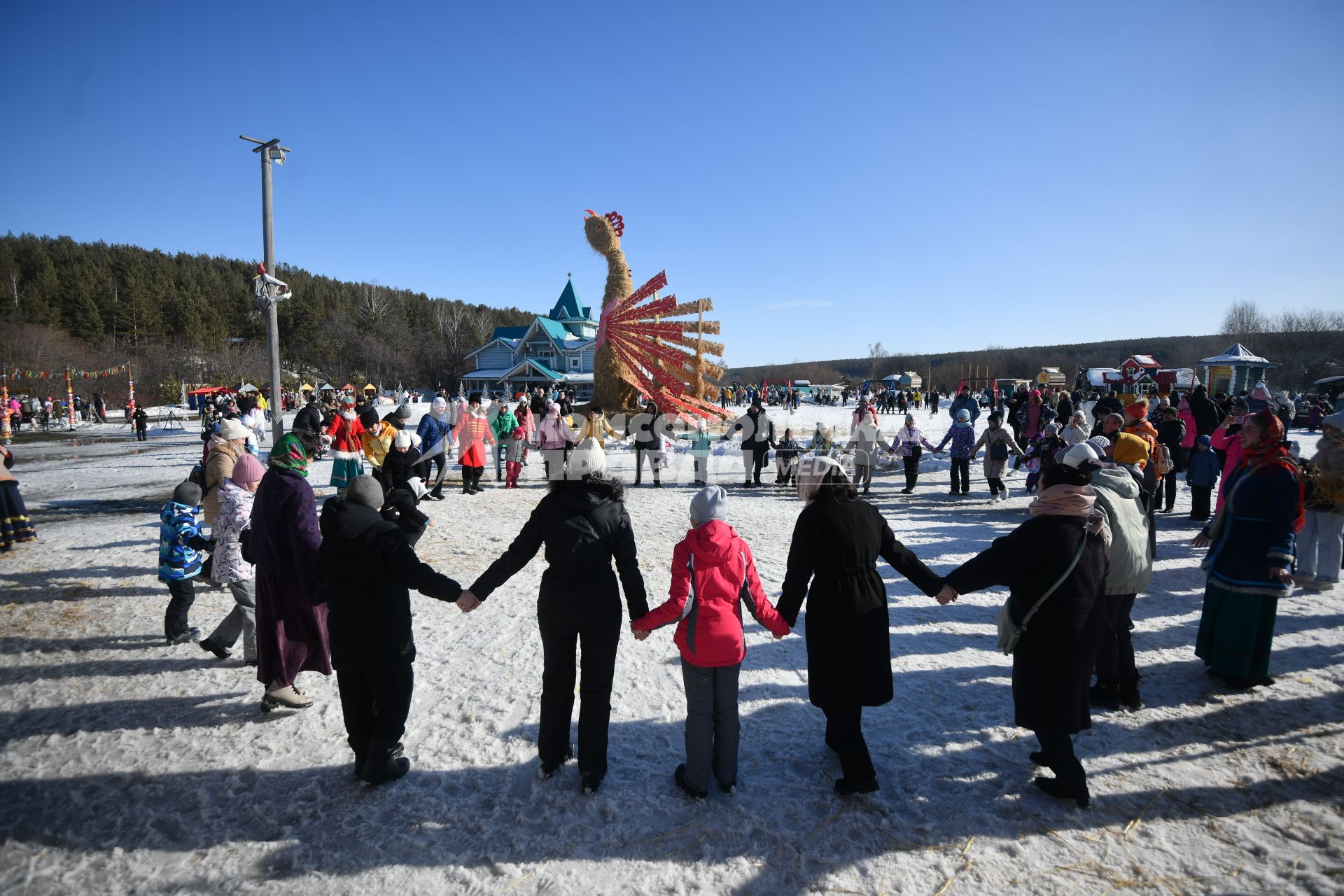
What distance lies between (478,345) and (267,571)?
6710cm

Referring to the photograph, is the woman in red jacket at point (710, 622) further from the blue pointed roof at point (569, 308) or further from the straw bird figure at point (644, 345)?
the blue pointed roof at point (569, 308)

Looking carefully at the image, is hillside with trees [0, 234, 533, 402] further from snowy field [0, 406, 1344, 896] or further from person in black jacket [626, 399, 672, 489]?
snowy field [0, 406, 1344, 896]

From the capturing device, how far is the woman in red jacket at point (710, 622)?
270 cm

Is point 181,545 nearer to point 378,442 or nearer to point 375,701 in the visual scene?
point 375,701

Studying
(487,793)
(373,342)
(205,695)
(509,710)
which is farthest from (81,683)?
(373,342)

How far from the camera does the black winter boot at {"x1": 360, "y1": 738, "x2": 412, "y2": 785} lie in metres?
2.91

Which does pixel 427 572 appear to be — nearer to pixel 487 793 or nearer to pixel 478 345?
pixel 487 793

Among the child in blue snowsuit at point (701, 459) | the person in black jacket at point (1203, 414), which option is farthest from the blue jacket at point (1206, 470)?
the child in blue snowsuit at point (701, 459)

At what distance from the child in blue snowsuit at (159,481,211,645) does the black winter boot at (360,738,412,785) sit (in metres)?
2.38

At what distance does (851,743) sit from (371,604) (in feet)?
7.69

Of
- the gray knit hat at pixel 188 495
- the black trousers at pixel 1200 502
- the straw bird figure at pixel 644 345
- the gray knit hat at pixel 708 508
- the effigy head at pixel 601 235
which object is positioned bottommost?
the black trousers at pixel 1200 502

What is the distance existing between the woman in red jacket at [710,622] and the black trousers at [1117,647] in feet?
6.83

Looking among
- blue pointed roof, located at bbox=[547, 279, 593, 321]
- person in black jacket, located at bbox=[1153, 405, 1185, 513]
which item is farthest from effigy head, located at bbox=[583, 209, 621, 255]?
blue pointed roof, located at bbox=[547, 279, 593, 321]

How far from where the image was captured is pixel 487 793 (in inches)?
115
